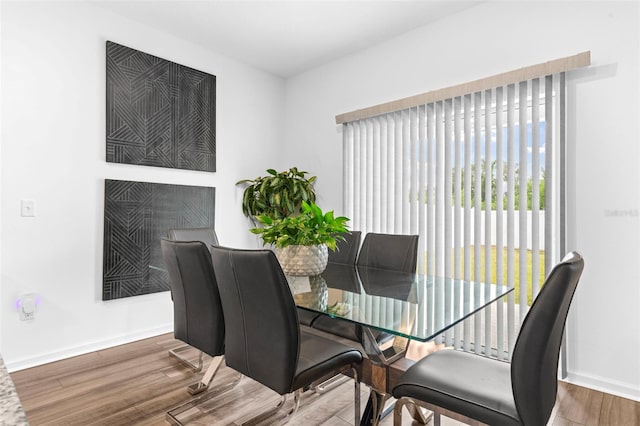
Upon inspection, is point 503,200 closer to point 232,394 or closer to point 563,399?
point 563,399

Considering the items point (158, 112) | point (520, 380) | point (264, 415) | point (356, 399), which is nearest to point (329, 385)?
point (264, 415)

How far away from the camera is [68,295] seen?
280 cm

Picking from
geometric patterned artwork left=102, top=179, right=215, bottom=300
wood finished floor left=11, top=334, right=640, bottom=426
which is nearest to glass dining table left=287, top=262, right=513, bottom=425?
wood finished floor left=11, top=334, right=640, bottom=426

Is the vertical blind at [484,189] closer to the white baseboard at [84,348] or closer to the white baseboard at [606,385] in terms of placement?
the white baseboard at [606,385]

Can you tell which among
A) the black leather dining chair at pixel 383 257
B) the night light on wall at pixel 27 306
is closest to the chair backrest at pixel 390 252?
the black leather dining chair at pixel 383 257

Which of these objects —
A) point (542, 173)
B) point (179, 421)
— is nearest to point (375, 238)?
point (542, 173)

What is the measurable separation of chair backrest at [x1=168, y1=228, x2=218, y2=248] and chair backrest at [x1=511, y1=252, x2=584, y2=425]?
2144 millimetres

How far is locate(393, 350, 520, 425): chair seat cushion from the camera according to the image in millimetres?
1179

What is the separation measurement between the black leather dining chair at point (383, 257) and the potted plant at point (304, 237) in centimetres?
38

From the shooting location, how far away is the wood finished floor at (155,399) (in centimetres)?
192

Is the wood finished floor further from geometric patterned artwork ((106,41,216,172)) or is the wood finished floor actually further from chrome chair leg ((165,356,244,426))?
geometric patterned artwork ((106,41,216,172))

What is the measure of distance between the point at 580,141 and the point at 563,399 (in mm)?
1652

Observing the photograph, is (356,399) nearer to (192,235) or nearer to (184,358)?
(184,358)

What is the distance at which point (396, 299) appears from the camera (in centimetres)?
167
